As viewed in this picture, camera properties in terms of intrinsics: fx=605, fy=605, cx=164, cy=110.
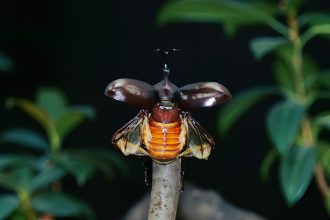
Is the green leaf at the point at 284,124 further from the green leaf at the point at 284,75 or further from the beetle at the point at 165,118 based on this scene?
the beetle at the point at 165,118

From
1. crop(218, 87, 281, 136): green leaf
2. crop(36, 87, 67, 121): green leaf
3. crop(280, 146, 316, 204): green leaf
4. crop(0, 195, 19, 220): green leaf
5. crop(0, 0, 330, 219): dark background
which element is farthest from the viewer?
crop(0, 0, 330, 219): dark background

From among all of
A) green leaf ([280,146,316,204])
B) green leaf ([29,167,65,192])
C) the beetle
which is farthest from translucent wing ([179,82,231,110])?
green leaf ([29,167,65,192])

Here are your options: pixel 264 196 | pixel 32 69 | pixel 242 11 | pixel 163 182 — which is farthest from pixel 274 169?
pixel 163 182

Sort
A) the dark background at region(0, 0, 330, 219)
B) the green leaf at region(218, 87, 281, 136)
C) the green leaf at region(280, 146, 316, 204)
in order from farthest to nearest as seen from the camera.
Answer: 1. the dark background at region(0, 0, 330, 219)
2. the green leaf at region(218, 87, 281, 136)
3. the green leaf at region(280, 146, 316, 204)

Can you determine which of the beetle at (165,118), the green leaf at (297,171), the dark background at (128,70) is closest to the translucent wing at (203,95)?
the beetle at (165,118)

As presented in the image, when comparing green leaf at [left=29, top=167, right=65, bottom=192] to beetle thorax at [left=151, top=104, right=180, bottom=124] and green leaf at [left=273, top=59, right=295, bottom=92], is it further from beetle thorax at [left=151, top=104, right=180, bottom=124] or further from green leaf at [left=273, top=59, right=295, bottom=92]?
beetle thorax at [left=151, top=104, right=180, bottom=124]

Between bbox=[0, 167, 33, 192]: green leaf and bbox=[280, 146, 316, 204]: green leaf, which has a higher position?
bbox=[280, 146, 316, 204]: green leaf
